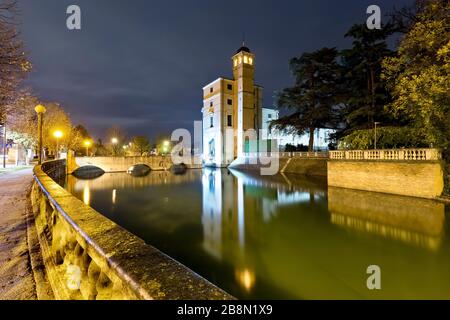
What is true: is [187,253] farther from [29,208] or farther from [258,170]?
[258,170]

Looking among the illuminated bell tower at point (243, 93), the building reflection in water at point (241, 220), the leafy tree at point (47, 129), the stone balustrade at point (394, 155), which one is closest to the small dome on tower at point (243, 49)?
the illuminated bell tower at point (243, 93)

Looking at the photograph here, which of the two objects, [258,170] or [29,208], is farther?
[258,170]

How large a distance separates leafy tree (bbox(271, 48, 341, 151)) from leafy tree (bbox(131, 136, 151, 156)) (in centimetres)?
4082

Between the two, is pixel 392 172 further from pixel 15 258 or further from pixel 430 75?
pixel 15 258

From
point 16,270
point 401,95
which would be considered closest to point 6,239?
point 16,270

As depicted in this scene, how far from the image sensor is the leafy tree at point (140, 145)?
6161cm

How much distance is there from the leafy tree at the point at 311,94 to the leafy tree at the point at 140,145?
134 feet

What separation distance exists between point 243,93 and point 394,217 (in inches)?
1388

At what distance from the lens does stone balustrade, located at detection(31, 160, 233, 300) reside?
1.46 m

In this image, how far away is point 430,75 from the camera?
11.6 m

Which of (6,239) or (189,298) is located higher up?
(189,298)

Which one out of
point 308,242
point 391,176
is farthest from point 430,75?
point 308,242

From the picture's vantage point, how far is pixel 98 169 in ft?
121
